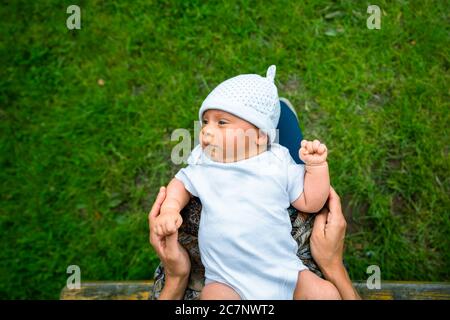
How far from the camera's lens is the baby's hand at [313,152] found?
2.33 metres

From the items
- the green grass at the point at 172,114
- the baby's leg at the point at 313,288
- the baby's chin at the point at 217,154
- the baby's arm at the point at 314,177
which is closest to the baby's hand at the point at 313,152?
the baby's arm at the point at 314,177

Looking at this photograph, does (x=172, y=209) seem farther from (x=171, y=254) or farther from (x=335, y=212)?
(x=335, y=212)

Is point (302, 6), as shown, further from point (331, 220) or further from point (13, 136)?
point (13, 136)

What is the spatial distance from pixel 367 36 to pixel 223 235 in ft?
8.12

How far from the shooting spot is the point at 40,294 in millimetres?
3543

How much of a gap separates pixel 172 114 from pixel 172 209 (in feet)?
5.43

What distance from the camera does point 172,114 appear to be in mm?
3865

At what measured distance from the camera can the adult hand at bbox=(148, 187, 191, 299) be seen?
2.36 metres

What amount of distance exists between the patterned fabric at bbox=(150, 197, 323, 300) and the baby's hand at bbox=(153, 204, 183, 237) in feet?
0.77

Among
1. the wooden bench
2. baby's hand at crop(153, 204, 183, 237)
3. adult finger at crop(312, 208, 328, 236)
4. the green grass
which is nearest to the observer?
baby's hand at crop(153, 204, 183, 237)

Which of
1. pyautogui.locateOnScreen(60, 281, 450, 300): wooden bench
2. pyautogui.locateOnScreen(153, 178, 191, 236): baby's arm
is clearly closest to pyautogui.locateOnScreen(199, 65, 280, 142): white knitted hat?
pyautogui.locateOnScreen(153, 178, 191, 236): baby's arm

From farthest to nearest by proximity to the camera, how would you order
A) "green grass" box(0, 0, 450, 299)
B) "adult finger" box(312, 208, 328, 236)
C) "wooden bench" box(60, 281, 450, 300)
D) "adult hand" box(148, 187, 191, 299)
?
"green grass" box(0, 0, 450, 299), "wooden bench" box(60, 281, 450, 300), "adult finger" box(312, 208, 328, 236), "adult hand" box(148, 187, 191, 299)

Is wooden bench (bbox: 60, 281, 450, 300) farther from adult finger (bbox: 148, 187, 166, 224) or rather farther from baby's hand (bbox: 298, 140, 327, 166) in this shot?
baby's hand (bbox: 298, 140, 327, 166)

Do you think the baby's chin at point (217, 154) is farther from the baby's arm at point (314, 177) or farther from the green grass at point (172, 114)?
the green grass at point (172, 114)
